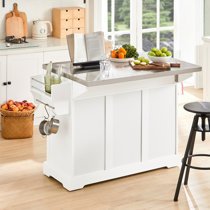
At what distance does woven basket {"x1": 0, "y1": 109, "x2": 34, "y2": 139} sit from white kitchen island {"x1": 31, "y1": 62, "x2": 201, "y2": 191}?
3.46ft

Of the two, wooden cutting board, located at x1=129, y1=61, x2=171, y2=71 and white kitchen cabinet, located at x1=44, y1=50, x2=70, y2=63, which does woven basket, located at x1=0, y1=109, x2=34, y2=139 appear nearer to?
white kitchen cabinet, located at x1=44, y1=50, x2=70, y2=63

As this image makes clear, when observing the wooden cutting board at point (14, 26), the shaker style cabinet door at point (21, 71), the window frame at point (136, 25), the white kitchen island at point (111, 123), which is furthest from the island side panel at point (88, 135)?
the window frame at point (136, 25)

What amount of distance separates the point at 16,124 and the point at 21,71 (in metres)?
0.62

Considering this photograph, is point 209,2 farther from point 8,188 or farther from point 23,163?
point 8,188

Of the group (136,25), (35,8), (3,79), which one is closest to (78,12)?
(35,8)

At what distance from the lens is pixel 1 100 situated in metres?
5.98

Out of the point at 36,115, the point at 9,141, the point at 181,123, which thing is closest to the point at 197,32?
the point at 181,123

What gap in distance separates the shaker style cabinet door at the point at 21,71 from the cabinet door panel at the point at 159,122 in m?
1.74

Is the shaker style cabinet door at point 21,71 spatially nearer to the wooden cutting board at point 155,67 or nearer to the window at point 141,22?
the window at point 141,22

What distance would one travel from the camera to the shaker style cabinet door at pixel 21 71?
596 cm

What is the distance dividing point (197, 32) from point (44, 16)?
7.15ft

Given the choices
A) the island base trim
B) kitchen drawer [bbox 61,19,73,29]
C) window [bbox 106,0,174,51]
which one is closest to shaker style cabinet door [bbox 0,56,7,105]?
kitchen drawer [bbox 61,19,73,29]

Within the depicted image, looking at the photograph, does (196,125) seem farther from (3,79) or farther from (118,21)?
(118,21)

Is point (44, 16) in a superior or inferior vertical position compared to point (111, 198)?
superior
